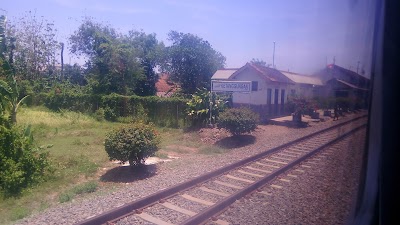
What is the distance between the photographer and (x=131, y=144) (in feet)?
25.0

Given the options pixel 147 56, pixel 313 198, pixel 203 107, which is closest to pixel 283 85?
pixel 313 198

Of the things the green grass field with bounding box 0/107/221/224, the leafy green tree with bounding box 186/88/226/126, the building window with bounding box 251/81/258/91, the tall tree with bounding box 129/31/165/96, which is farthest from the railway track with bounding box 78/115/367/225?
the tall tree with bounding box 129/31/165/96

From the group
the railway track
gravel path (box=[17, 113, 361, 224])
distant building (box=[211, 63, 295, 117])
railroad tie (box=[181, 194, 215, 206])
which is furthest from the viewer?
distant building (box=[211, 63, 295, 117])

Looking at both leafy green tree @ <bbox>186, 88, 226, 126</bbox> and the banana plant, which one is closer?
the banana plant

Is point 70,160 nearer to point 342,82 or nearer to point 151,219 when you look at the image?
point 151,219

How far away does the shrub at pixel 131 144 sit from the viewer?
7.64 meters

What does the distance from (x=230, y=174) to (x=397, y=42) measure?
4974mm

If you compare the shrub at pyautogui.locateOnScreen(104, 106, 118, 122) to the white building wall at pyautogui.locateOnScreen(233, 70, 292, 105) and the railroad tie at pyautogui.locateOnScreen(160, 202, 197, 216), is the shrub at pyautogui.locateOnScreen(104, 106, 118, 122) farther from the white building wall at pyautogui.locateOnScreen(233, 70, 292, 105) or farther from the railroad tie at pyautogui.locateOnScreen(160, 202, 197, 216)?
the railroad tie at pyautogui.locateOnScreen(160, 202, 197, 216)

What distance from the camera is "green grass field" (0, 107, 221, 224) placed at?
5.72 metres

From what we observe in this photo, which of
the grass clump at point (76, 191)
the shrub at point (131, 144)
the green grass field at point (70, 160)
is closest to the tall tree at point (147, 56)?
the green grass field at point (70, 160)

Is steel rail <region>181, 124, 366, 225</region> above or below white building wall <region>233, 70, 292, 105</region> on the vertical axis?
below

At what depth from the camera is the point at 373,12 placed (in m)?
2.42

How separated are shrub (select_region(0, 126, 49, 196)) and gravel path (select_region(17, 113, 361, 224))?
4.89ft

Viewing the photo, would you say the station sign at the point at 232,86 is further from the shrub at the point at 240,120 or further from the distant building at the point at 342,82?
the distant building at the point at 342,82
